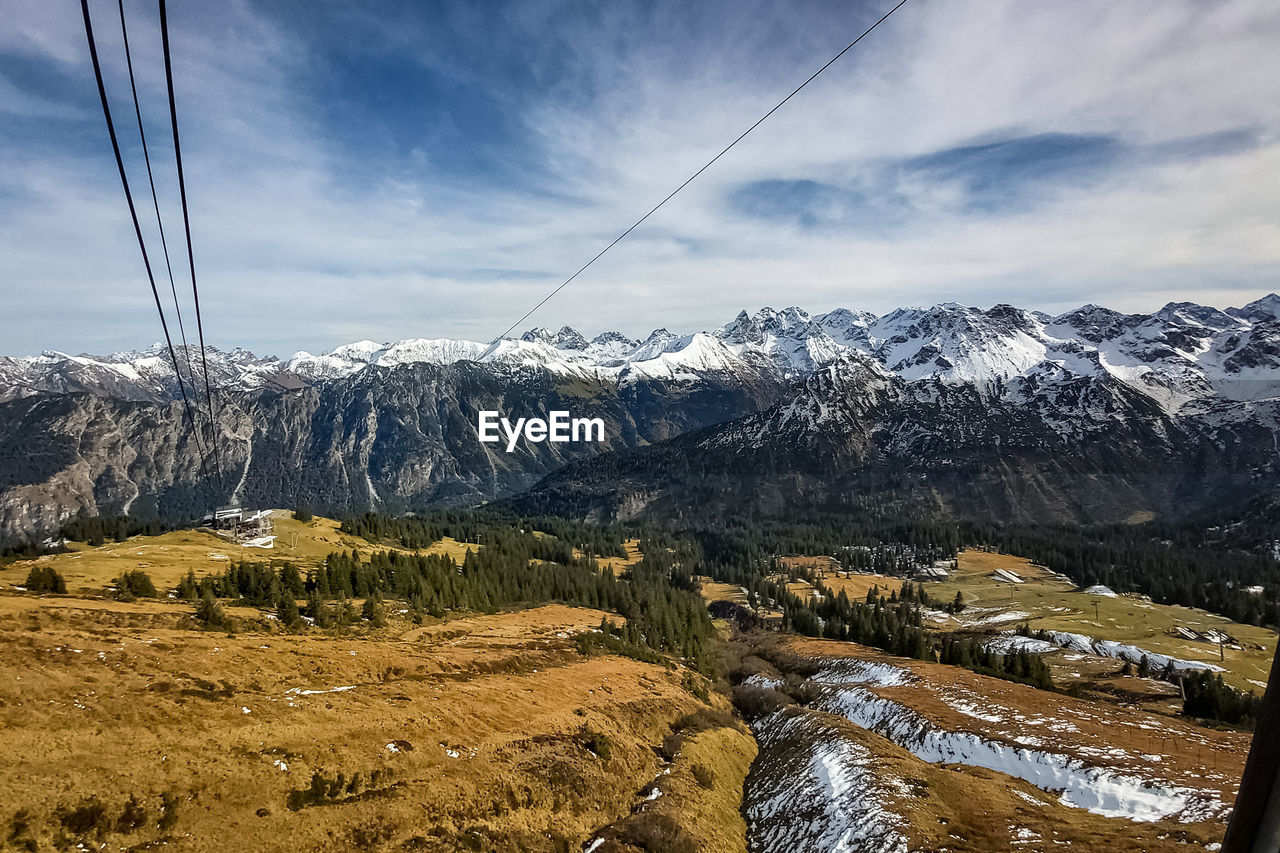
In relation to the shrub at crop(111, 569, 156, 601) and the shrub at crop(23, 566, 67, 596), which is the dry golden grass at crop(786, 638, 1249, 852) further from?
the shrub at crop(23, 566, 67, 596)

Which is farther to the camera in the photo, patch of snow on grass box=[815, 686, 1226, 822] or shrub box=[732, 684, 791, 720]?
shrub box=[732, 684, 791, 720]

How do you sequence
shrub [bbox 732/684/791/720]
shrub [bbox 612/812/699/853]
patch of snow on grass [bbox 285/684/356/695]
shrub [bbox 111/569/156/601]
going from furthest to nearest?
shrub [bbox 732/684/791/720], shrub [bbox 111/569/156/601], patch of snow on grass [bbox 285/684/356/695], shrub [bbox 612/812/699/853]

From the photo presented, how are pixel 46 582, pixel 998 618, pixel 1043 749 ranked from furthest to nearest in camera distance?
pixel 998 618 → pixel 46 582 → pixel 1043 749

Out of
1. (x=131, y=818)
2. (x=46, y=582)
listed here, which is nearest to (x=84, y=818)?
(x=131, y=818)

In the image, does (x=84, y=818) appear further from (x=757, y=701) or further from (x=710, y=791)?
(x=757, y=701)

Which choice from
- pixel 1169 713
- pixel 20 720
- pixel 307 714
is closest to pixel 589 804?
pixel 307 714

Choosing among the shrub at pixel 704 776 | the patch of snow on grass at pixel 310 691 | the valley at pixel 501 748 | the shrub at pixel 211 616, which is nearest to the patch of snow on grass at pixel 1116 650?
the valley at pixel 501 748

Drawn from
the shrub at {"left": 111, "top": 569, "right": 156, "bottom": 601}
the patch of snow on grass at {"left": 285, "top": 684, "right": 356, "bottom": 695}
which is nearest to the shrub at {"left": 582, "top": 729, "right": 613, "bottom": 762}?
the patch of snow on grass at {"left": 285, "top": 684, "right": 356, "bottom": 695}

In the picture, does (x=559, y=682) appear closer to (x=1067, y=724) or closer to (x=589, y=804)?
(x=589, y=804)
